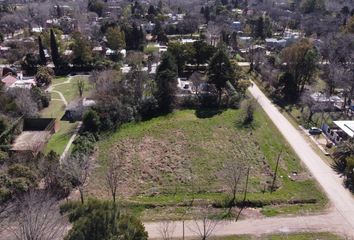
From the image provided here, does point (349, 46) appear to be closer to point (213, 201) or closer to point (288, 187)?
point (288, 187)

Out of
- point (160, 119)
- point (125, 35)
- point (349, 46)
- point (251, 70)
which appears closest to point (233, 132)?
point (160, 119)

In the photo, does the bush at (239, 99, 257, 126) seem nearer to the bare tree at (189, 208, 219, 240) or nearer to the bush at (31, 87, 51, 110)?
the bare tree at (189, 208, 219, 240)

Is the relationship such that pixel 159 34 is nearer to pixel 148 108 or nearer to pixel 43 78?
pixel 43 78

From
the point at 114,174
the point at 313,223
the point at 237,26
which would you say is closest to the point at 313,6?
the point at 237,26

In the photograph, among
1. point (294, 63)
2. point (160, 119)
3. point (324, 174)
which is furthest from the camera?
point (294, 63)

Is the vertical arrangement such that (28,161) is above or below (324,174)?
above

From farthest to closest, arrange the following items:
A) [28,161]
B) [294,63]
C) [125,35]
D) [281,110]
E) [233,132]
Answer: [125,35]
[294,63]
[281,110]
[233,132]
[28,161]

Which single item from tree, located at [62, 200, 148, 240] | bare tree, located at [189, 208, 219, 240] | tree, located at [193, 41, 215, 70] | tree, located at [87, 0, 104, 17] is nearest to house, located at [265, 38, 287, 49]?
tree, located at [193, 41, 215, 70]

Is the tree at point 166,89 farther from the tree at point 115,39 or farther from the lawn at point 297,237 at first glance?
the tree at point 115,39
